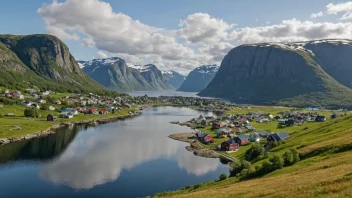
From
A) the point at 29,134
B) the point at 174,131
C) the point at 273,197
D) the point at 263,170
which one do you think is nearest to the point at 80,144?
the point at 29,134

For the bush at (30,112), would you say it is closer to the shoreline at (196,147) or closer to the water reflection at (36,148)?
the water reflection at (36,148)

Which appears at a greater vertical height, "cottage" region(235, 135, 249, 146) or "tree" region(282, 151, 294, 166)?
"tree" region(282, 151, 294, 166)

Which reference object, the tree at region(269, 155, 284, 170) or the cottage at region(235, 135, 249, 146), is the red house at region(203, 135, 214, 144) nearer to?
the cottage at region(235, 135, 249, 146)

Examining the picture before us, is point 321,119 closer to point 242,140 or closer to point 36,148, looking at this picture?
point 242,140

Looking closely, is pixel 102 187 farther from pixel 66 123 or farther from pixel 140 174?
pixel 66 123

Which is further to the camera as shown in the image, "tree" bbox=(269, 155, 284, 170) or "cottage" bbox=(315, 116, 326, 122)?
"cottage" bbox=(315, 116, 326, 122)

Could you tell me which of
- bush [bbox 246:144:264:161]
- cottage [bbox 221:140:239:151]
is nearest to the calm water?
bush [bbox 246:144:264:161]

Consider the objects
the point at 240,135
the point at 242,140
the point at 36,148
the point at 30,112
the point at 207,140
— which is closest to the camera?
the point at 36,148

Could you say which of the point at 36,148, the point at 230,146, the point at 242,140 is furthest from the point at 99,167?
the point at 242,140

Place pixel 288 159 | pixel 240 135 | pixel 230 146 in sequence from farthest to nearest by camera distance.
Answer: pixel 240 135
pixel 230 146
pixel 288 159
